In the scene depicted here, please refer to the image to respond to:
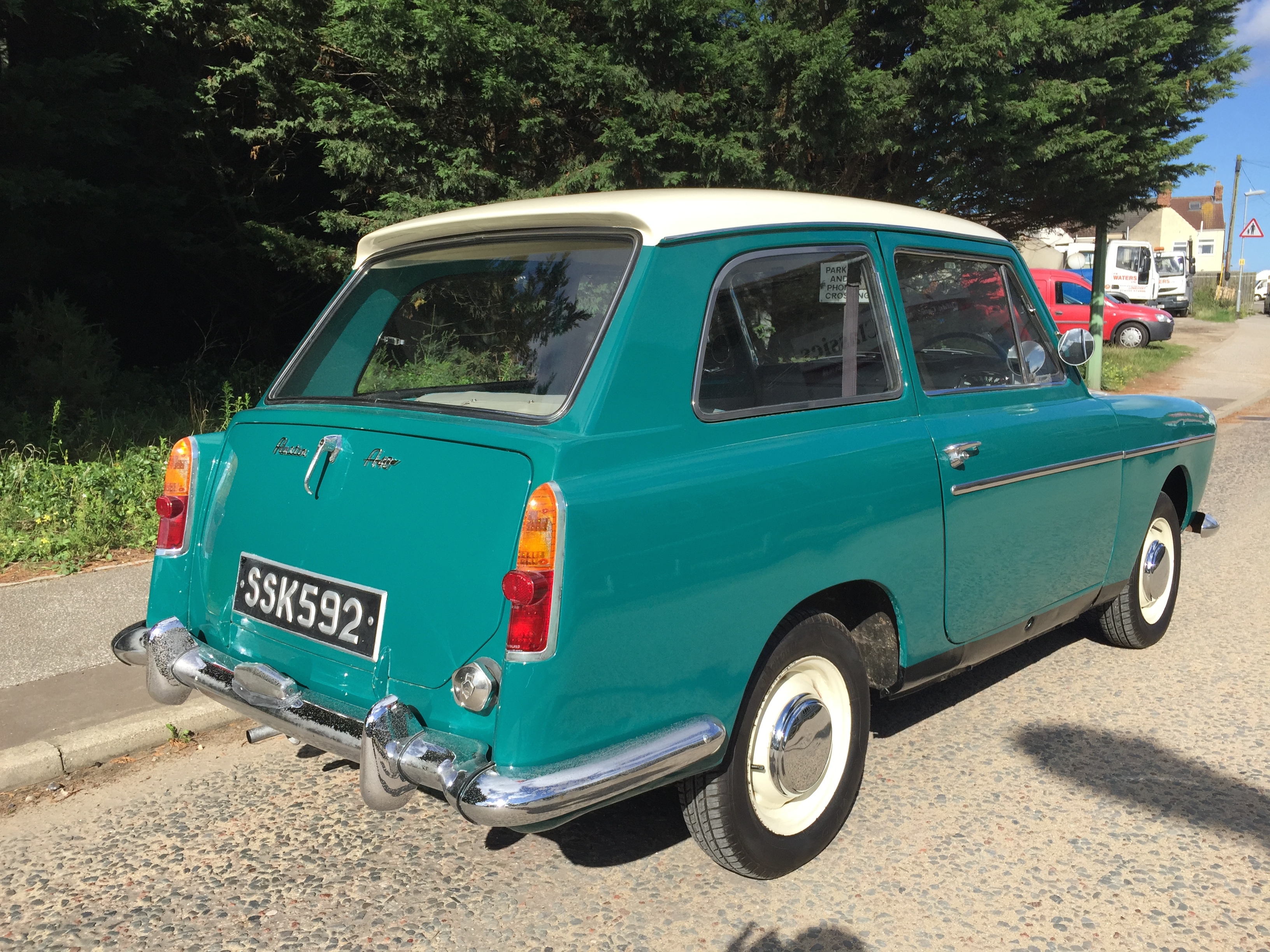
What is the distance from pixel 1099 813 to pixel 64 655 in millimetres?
4396

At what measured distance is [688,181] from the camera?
979 centimetres

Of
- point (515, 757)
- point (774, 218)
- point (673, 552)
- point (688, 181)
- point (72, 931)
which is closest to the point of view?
point (515, 757)

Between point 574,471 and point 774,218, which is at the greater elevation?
point 774,218

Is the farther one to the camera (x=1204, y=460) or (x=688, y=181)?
(x=688, y=181)

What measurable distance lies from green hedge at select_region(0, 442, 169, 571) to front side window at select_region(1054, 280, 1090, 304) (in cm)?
2079

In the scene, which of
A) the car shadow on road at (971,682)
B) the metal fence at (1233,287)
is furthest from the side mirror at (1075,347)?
the metal fence at (1233,287)

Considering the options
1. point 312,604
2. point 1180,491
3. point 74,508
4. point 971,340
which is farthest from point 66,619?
point 1180,491

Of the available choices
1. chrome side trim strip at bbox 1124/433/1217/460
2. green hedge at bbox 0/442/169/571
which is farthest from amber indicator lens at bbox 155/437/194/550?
chrome side trim strip at bbox 1124/433/1217/460

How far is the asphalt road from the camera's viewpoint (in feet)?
9.62

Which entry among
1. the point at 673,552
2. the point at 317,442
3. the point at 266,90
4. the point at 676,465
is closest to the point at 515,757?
the point at 673,552

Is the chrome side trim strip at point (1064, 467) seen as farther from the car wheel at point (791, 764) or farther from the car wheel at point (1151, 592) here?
the car wheel at point (791, 764)

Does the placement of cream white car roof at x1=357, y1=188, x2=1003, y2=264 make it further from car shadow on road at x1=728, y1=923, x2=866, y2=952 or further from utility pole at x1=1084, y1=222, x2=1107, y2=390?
utility pole at x1=1084, y1=222, x2=1107, y2=390

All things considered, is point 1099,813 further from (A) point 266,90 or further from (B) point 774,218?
(A) point 266,90

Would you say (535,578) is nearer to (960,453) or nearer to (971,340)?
(960,453)
